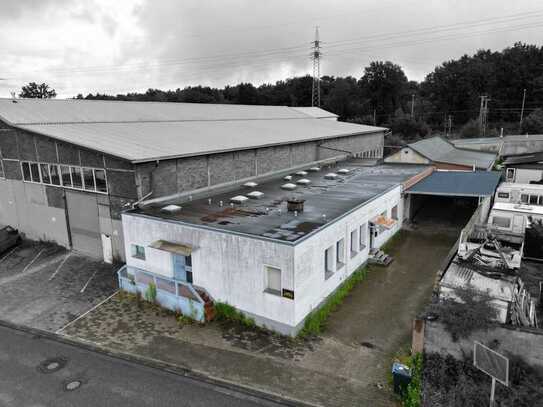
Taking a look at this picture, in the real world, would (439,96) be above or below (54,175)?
above

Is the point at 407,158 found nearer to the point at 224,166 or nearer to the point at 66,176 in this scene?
the point at 224,166

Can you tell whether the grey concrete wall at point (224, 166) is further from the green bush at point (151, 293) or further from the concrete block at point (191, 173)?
the green bush at point (151, 293)

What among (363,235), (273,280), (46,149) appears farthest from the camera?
(46,149)

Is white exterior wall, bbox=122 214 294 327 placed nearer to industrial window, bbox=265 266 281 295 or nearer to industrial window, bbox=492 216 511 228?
industrial window, bbox=265 266 281 295

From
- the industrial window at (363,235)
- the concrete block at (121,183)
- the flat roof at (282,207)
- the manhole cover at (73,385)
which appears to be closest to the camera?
the manhole cover at (73,385)

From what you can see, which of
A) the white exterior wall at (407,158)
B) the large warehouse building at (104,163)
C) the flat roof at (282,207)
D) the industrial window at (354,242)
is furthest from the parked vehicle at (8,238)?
the white exterior wall at (407,158)

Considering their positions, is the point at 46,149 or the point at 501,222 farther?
the point at 501,222

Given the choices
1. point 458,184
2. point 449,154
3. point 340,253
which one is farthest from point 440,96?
point 340,253
